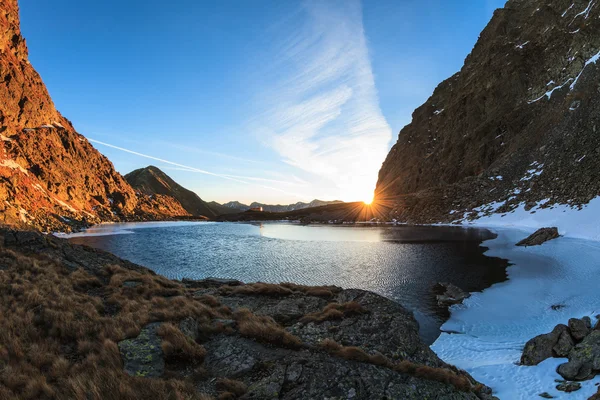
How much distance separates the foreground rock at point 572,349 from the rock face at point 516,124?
46571 mm

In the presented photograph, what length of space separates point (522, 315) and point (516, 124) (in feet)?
313

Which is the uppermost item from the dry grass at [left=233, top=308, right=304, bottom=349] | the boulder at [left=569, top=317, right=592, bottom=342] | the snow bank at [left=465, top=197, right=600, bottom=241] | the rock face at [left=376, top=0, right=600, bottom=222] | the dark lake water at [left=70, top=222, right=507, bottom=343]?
the rock face at [left=376, top=0, right=600, bottom=222]

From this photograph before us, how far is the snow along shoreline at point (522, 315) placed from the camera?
30.5ft

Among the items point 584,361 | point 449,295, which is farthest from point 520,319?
point 584,361

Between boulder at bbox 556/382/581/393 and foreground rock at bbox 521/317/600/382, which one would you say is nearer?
boulder at bbox 556/382/581/393

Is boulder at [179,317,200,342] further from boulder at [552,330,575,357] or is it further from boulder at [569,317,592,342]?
boulder at [569,317,592,342]

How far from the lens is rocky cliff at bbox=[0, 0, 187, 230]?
84812 millimetres

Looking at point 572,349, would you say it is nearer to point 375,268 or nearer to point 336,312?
point 336,312

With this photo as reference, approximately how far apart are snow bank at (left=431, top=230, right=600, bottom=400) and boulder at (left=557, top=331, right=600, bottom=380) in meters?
0.31

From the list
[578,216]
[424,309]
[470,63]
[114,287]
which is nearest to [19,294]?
[114,287]

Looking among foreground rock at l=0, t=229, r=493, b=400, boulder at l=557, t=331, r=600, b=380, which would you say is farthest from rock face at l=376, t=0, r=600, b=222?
foreground rock at l=0, t=229, r=493, b=400

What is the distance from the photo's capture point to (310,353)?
27.3 ft

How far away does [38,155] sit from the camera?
112m

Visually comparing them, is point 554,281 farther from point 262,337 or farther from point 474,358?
point 262,337
